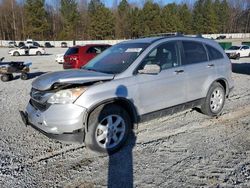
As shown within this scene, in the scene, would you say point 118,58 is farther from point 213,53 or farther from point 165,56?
point 213,53

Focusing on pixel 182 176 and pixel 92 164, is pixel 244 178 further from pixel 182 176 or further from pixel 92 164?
pixel 92 164

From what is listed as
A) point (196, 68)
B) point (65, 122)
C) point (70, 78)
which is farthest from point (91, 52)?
point (65, 122)

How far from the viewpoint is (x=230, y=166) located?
Result: 404cm

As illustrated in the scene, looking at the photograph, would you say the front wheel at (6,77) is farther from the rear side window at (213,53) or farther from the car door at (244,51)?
the car door at (244,51)

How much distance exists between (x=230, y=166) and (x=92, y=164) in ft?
6.55

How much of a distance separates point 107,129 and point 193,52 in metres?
2.63

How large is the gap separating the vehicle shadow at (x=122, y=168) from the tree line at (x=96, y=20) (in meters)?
74.7

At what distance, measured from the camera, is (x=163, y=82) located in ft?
16.9

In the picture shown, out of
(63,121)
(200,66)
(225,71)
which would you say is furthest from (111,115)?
(225,71)

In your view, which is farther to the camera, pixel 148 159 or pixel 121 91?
pixel 121 91

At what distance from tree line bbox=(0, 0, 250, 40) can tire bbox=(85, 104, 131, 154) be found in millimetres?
74448

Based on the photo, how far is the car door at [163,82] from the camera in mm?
4907

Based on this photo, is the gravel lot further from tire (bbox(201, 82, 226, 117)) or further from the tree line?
the tree line

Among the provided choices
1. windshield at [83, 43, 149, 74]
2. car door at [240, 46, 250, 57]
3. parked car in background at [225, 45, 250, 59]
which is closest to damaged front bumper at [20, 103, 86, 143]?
windshield at [83, 43, 149, 74]
